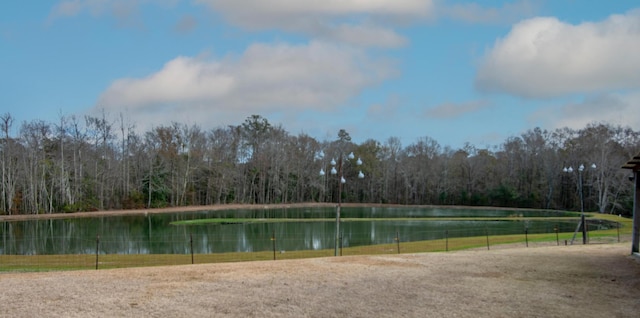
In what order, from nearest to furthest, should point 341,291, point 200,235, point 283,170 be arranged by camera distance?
point 341,291 < point 200,235 < point 283,170

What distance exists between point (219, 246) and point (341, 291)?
790 inches

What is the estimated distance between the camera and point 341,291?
11.2m

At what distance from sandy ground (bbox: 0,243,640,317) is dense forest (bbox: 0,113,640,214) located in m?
45.5

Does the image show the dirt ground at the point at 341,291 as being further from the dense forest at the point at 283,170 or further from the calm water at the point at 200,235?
the dense forest at the point at 283,170

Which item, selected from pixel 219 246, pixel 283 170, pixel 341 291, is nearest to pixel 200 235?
pixel 219 246

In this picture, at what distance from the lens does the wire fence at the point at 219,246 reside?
2188 cm

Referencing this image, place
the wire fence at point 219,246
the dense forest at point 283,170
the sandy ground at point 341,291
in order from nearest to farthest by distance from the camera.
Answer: the sandy ground at point 341,291 < the wire fence at point 219,246 < the dense forest at point 283,170

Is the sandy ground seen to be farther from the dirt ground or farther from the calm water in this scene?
the calm water

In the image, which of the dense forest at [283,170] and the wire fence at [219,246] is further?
the dense forest at [283,170]

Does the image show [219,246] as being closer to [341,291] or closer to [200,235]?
[200,235]

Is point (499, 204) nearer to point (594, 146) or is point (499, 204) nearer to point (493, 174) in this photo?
point (493, 174)

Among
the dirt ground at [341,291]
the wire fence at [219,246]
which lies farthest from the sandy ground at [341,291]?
the wire fence at [219,246]

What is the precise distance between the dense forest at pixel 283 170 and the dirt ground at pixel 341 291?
1786 inches

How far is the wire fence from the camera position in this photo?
71.8 ft
